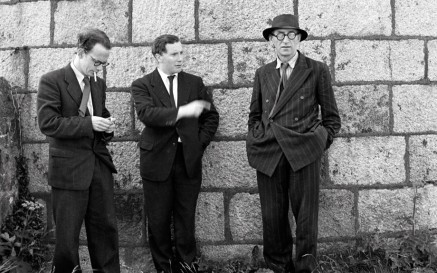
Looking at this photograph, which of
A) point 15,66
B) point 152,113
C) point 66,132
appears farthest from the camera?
point 15,66

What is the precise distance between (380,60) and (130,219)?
261cm

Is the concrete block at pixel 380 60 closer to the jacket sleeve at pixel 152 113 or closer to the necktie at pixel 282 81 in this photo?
the necktie at pixel 282 81

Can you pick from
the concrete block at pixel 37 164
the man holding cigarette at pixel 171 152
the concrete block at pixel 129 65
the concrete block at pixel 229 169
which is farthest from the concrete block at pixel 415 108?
the concrete block at pixel 37 164

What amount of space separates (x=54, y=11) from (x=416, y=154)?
3459mm

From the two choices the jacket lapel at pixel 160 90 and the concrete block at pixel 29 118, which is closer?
the jacket lapel at pixel 160 90

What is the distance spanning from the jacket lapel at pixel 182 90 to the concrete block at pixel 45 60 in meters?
1.11

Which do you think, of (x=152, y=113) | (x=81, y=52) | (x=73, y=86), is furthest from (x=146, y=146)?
(x=81, y=52)

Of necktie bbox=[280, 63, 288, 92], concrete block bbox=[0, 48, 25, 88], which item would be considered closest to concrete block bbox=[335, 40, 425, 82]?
necktie bbox=[280, 63, 288, 92]

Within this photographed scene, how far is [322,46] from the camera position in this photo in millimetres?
4703

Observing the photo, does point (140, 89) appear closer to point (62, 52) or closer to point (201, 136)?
point (201, 136)

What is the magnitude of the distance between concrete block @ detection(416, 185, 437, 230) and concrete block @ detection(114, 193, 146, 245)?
2421 mm

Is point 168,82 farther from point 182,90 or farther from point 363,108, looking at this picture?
point 363,108

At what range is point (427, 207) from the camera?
15.3 ft

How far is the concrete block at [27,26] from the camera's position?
4.86 metres
